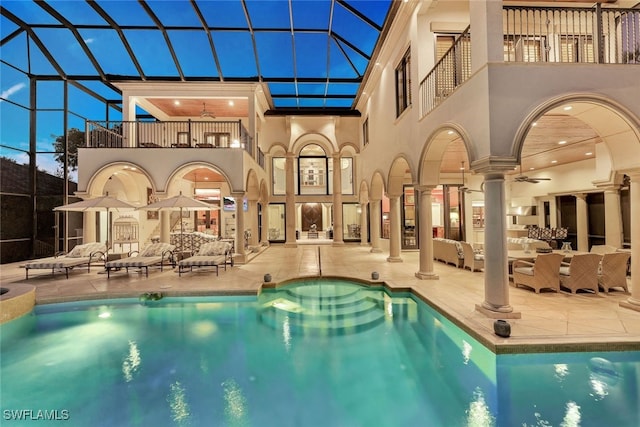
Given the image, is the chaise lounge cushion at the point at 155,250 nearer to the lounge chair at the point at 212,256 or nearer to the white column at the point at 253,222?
the lounge chair at the point at 212,256

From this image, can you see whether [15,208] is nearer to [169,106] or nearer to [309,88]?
[169,106]

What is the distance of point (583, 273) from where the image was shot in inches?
267

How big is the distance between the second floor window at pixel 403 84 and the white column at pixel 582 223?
9284mm

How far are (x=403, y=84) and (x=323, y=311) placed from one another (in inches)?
320

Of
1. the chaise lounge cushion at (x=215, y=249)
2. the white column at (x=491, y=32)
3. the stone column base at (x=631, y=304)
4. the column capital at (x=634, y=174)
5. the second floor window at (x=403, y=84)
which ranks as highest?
the second floor window at (x=403, y=84)

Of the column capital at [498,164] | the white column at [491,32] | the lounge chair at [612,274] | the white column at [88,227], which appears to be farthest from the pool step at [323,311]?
the white column at [88,227]

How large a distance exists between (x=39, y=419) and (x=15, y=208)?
45.3 feet

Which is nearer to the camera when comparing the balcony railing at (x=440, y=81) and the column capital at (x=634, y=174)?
the column capital at (x=634, y=174)

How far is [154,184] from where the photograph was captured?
36.6 ft

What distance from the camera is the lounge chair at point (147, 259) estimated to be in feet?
30.4

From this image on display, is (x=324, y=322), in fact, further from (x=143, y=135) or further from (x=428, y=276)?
(x=143, y=135)

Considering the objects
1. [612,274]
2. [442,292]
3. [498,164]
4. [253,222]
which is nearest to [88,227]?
[253,222]

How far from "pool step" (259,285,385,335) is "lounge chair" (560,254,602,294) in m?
4.46

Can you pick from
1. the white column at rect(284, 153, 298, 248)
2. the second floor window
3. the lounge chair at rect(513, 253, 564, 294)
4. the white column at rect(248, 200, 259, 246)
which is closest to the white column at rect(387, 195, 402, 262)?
the second floor window
